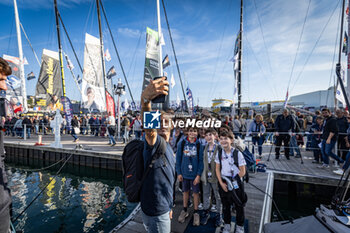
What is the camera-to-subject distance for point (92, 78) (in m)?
13.2

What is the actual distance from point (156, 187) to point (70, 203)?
6.51 m

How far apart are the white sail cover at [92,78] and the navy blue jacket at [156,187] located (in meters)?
12.9

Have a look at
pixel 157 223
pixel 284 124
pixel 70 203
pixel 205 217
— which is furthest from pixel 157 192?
pixel 284 124

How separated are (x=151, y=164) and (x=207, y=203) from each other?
291 cm

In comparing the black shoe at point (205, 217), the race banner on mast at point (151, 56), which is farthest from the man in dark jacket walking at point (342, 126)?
the race banner on mast at point (151, 56)

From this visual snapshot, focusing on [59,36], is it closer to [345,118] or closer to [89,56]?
[89,56]

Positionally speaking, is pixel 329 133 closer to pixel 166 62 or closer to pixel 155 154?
pixel 155 154

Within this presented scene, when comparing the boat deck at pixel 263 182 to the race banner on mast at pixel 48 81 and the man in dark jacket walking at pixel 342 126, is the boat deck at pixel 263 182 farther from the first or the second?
the race banner on mast at pixel 48 81

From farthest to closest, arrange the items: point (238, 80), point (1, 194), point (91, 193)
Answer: point (238, 80) → point (91, 193) → point (1, 194)

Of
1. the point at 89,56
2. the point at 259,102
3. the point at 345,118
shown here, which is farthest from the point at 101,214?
the point at 259,102

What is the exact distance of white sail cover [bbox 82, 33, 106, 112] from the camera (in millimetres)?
12887

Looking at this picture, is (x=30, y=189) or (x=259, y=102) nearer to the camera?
(x=30, y=189)

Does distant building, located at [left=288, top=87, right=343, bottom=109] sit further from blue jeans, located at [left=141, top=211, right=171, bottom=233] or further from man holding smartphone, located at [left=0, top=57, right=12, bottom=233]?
man holding smartphone, located at [left=0, top=57, right=12, bottom=233]

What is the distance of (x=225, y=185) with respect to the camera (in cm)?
307
